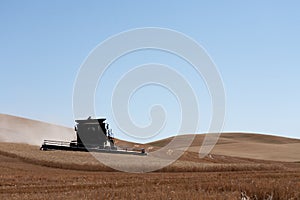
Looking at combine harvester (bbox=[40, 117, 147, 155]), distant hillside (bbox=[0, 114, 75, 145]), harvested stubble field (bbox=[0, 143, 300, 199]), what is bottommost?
harvested stubble field (bbox=[0, 143, 300, 199])

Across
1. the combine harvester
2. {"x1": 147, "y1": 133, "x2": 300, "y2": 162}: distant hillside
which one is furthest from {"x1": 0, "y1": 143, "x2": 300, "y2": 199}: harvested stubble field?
{"x1": 147, "y1": 133, "x2": 300, "y2": 162}: distant hillside

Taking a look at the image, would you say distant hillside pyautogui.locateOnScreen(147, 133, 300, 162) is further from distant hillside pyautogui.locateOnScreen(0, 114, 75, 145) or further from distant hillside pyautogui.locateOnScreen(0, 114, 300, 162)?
distant hillside pyautogui.locateOnScreen(0, 114, 75, 145)

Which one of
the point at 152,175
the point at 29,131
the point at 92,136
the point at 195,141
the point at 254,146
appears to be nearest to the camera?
the point at 152,175

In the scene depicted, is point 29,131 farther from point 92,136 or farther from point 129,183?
point 129,183

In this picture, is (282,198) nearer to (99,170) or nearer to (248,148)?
(99,170)

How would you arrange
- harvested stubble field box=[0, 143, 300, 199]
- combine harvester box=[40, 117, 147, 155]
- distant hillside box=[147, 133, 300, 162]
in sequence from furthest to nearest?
distant hillside box=[147, 133, 300, 162] → combine harvester box=[40, 117, 147, 155] → harvested stubble field box=[0, 143, 300, 199]

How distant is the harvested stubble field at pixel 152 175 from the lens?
16812 mm

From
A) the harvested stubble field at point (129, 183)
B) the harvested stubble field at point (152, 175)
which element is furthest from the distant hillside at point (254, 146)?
the harvested stubble field at point (129, 183)

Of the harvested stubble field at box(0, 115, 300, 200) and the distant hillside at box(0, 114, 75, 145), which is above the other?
the distant hillside at box(0, 114, 75, 145)

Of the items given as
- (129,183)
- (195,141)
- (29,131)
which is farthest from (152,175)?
(195,141)

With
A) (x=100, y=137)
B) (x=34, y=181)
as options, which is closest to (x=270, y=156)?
(x=100, y=137)

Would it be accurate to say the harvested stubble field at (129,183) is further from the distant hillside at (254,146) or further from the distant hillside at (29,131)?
the distant hillside at (254,146)

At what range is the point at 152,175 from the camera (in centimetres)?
3192

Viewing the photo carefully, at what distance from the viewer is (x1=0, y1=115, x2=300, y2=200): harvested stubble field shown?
16812mm
